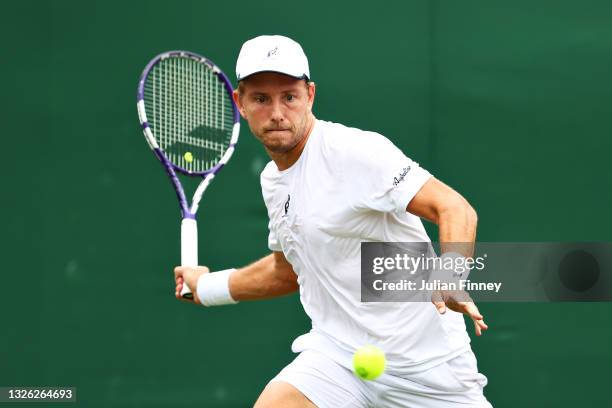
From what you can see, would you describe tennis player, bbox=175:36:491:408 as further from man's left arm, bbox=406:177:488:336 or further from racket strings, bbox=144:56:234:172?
racket strings, bbox=144:56:234:172

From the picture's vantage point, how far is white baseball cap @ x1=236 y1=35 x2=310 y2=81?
3121 millimetres

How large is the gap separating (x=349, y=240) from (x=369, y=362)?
0.38 meters

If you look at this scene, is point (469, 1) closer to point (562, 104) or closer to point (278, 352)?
point (562, 104)

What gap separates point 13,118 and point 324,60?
1.31m

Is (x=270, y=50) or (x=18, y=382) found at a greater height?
(x=270, y=50)

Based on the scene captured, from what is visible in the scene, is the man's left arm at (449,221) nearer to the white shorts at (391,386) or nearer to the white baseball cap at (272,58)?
the white shorts at (391,386)

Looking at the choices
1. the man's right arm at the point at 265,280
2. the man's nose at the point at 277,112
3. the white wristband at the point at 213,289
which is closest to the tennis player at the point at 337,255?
the man's nose at the point at 277,112

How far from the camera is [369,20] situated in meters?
4.59

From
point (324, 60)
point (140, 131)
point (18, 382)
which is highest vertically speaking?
point (324, 60)

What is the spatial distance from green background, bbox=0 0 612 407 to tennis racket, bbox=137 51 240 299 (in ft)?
1.29

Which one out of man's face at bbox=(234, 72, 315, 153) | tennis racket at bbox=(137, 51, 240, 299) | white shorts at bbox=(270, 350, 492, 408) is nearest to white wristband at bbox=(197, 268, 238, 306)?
tennis racket at bbox=(137, 51, 240, 299)

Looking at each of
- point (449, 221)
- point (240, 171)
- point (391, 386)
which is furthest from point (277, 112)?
point (240, 171)

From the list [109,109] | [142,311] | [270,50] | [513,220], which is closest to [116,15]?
[109,109]

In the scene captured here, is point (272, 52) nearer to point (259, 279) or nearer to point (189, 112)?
point (259, 279)
